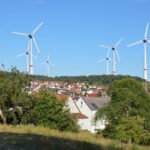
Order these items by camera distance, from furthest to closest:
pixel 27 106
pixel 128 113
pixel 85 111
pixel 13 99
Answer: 1. pixel 85 111
2. pixel 128 113
3. pixel 27 106
4. pixel 13 99

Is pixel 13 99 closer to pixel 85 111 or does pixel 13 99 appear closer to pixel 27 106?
pixel 27 106

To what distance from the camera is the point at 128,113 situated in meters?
39.2

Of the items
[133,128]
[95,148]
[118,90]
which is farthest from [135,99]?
[95,148]

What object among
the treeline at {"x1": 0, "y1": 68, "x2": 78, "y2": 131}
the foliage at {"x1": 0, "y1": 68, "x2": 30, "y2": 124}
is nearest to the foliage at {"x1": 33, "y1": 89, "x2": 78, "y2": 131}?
the treeline at {"x1": 0, "y1": 68, "x2": 78, "y2": 131}

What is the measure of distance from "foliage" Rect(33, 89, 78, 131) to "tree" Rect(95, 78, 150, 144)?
20.2 ft

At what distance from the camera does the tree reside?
34906mm

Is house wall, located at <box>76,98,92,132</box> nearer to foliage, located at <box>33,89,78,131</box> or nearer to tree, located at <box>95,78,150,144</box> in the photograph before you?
tree, located at <box>95,78,150,144</box>

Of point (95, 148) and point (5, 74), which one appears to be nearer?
point (95, 148)

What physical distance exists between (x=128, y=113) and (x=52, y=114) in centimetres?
1190

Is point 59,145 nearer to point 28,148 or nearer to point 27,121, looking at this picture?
point 28,148

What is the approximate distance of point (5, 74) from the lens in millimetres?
Result: 32000

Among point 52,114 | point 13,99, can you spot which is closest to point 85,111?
point 52,114

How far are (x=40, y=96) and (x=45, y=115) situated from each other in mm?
2349

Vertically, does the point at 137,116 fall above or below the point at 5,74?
below
